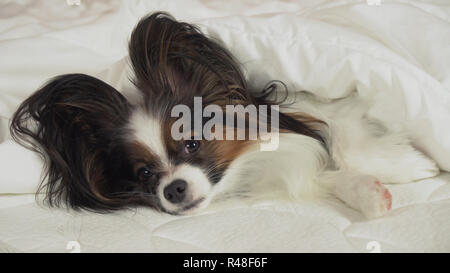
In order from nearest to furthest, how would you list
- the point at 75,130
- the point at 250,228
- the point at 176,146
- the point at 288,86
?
the point at 250,228
the point at 176,146
the point at 75,130
the point at 288,86

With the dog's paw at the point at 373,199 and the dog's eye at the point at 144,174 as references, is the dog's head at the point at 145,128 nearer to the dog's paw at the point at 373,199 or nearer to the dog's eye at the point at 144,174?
the dog's eye at the point at 144,174

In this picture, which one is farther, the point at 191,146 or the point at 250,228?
the point at 191,146

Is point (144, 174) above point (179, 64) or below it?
below

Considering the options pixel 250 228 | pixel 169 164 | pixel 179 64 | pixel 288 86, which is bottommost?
pixel 250 228

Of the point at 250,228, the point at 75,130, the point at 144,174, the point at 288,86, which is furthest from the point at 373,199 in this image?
the point at 75,130

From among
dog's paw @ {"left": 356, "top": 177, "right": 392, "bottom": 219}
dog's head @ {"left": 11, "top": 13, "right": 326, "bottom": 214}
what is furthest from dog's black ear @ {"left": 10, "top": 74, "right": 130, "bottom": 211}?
dog's paw @ {"left": 356, "top": 177, "right": 392, "bottom": 219}

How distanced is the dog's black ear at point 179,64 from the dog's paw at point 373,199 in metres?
0.51

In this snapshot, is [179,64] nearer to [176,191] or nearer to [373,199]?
[176,191]

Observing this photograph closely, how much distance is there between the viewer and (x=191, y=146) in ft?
5.52

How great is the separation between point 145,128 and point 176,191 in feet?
0.75

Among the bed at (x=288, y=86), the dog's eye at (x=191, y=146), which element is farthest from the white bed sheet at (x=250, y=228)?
the dog's eye at (x=191, y=146)

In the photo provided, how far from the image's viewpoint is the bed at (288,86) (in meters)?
1.50

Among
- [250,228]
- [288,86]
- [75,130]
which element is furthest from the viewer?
[288,86]

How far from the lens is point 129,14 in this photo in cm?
237
